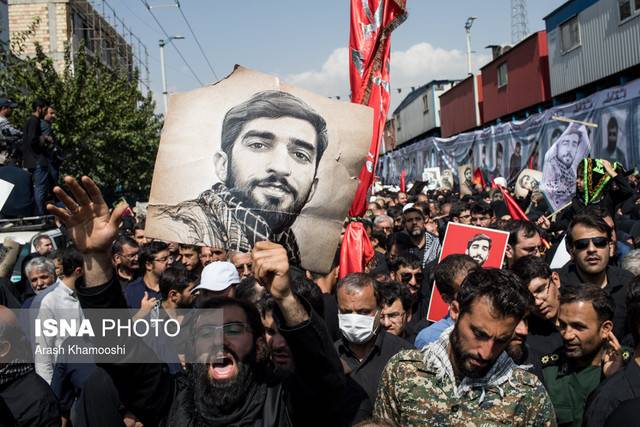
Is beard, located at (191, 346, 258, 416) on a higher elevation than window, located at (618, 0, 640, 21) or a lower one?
lower

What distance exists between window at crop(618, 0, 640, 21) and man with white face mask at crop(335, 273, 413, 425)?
1809 centimetres

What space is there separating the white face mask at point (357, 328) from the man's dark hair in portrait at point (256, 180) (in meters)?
1.23

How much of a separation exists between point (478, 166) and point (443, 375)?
20.6m

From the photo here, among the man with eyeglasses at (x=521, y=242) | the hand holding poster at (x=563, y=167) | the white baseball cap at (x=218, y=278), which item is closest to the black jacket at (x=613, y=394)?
the white baseball cap at (x=218, y=278)

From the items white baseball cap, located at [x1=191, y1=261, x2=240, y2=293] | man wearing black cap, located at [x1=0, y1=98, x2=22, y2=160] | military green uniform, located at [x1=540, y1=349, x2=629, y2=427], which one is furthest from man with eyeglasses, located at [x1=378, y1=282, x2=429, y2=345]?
man wearing black cap, located at [x1=0, y1=98, x2=22, y2=160]

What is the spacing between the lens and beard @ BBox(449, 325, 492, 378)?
2.97 meters

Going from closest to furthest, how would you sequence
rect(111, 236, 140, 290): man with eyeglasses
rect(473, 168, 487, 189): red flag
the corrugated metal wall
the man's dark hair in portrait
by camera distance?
the man's dark hair in portrait
rect(111, 236, 140, 290): man with eyeglasses
the corrugated metal wall
rect(473, 168, 487, 189): red flag

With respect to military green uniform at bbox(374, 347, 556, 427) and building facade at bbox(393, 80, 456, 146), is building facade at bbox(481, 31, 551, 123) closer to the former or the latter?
building facade at bbox(393, 80, 456, 146)

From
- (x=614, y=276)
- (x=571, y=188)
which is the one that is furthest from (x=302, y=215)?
(x=571, y=188)

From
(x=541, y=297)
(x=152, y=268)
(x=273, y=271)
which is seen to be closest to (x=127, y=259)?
(x=152, y=268)

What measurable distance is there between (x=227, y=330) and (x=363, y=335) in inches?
55.0

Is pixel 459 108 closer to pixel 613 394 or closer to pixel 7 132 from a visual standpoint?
pixel 7 132

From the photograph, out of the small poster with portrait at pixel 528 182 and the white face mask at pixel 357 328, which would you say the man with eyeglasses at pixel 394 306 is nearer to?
the white face mask at pixel 357 328

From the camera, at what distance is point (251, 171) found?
306 centimetres
